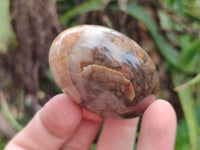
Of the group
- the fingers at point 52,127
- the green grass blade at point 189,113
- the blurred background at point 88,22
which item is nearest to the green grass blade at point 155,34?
the blurred background at point 88,22

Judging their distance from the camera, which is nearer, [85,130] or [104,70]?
[104,70]

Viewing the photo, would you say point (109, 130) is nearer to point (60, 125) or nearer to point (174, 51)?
point (60, 125)

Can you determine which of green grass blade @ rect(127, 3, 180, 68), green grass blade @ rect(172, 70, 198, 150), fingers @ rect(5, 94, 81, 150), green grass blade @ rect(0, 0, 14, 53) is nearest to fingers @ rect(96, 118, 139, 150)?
fingers @ rect(5, 94, 81, 150)

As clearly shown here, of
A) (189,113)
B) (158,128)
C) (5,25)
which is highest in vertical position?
(5,25)

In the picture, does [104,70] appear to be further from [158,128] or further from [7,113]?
[7,113]

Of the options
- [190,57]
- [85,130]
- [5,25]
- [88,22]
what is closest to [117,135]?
[85,130]

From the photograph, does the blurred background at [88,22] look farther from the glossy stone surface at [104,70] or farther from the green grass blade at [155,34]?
the glossy stone surface at [104,70]

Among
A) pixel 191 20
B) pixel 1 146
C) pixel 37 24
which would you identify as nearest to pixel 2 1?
pixel 37 24

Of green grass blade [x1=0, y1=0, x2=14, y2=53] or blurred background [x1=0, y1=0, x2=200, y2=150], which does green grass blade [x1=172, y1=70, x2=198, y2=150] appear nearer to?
blurred background [x1=0, y1=0, x2=200, y2=150]
